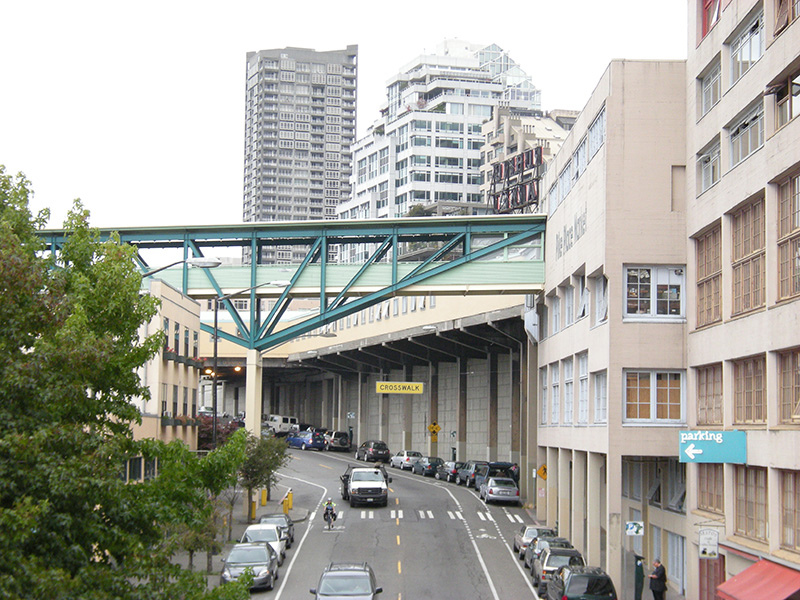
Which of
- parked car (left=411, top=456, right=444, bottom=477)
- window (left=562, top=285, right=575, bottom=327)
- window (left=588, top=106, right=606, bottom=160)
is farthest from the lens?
parked car (left=411, top=456, right=444, bottom=477)

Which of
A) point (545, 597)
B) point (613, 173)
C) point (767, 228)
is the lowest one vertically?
point (545, 597)

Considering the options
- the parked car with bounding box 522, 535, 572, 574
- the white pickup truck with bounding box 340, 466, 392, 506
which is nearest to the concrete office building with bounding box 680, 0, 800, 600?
the parked car with bounding box 522, 535, 572, 574

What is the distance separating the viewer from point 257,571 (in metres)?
31.8

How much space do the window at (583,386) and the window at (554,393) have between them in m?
5.60

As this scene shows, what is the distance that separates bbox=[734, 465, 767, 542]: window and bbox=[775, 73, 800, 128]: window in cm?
906

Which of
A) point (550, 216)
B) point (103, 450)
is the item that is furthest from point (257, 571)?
point (550, 216)

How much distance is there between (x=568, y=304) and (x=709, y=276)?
12.9 m

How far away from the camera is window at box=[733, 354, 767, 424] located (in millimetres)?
26984

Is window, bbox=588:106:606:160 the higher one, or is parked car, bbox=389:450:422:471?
window, bbox=588:106:606:160

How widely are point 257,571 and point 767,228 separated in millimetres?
18328

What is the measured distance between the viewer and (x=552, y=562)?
108 feet

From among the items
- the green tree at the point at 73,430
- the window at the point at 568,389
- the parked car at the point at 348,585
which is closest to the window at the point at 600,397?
the window at the point at 568,389

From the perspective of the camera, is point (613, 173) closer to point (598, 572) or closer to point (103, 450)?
point (598, 572)

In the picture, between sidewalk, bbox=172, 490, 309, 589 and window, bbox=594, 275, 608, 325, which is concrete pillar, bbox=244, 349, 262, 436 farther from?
window, bbox=594, 275, 608, 325
